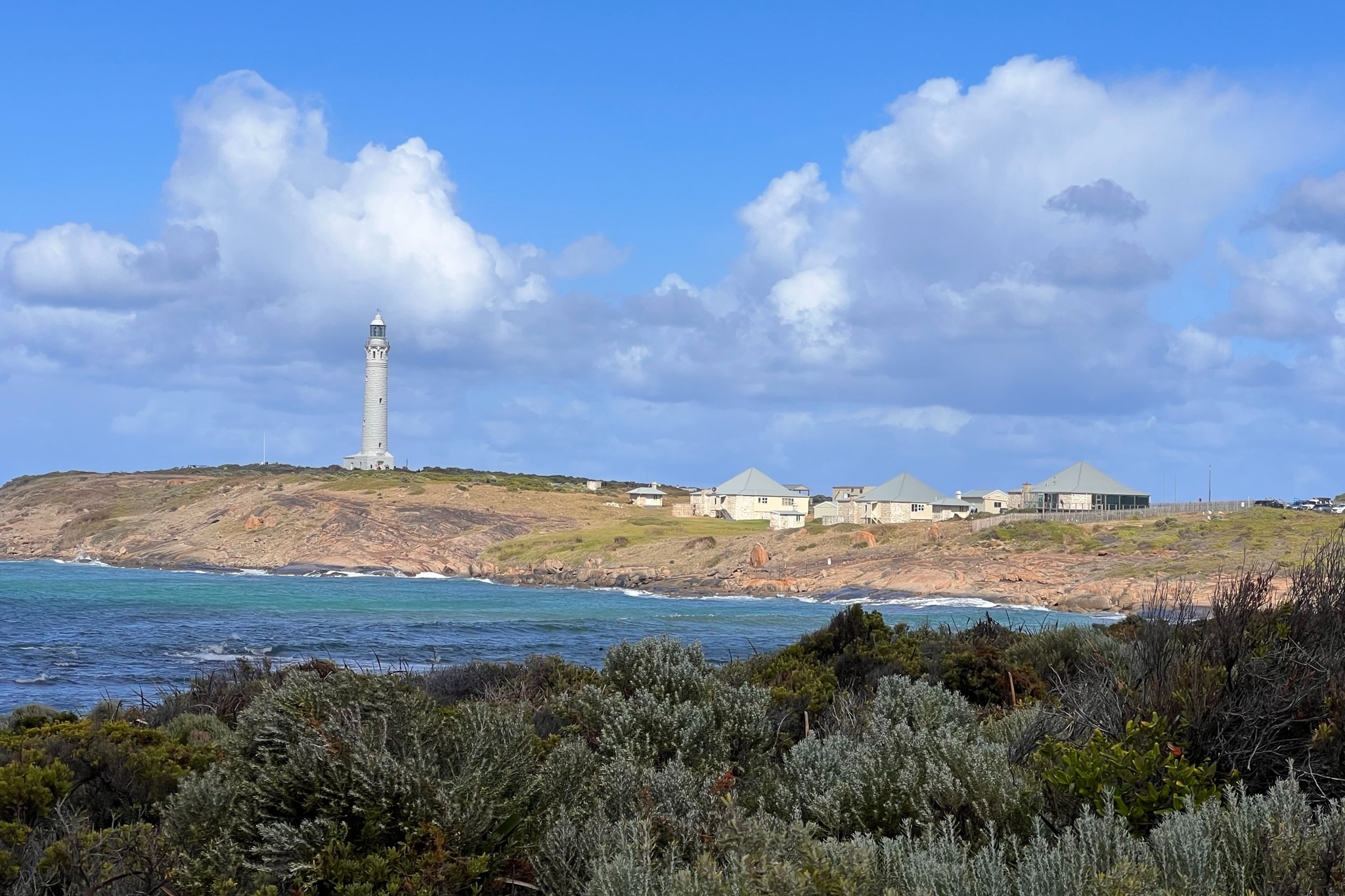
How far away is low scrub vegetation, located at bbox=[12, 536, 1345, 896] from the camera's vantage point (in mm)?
4402

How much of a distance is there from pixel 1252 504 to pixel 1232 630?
84.6m

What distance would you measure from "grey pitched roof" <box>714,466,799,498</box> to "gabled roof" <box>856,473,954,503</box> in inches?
427

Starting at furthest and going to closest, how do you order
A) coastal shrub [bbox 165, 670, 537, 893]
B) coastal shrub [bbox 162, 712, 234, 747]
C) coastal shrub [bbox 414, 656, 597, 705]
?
coastal shrub [bbox 414, 656, 597, 705] < coastal shrub [bbox 162, 712, 234, 747] < coastal shrub [bbox 165, 670, 537, 893]

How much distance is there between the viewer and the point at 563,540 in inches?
3529

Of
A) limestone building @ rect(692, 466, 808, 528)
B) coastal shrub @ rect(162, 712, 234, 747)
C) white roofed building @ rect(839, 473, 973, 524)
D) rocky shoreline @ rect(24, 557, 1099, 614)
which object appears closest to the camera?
coastal shrub @ rect(162, 712, 234, 747)

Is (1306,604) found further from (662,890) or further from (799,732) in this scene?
(662,890)

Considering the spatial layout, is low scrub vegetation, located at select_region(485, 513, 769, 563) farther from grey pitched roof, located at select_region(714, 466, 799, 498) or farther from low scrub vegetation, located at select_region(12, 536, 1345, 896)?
low scrub vegetation, located at select_region(12, 536, 1345, 896)

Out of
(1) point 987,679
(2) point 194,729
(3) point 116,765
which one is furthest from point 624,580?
(3) point 116,765

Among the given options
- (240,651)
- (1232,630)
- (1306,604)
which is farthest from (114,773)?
(240,651)

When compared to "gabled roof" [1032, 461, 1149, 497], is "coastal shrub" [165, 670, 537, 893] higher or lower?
lower

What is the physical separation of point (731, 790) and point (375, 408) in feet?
397

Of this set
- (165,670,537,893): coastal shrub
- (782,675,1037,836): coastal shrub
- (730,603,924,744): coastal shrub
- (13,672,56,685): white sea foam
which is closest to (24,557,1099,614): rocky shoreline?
(13,672,56,685): white sea foam

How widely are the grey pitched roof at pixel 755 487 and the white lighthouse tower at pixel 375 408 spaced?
3587 cm

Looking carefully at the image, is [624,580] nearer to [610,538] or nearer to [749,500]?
[610,538]
